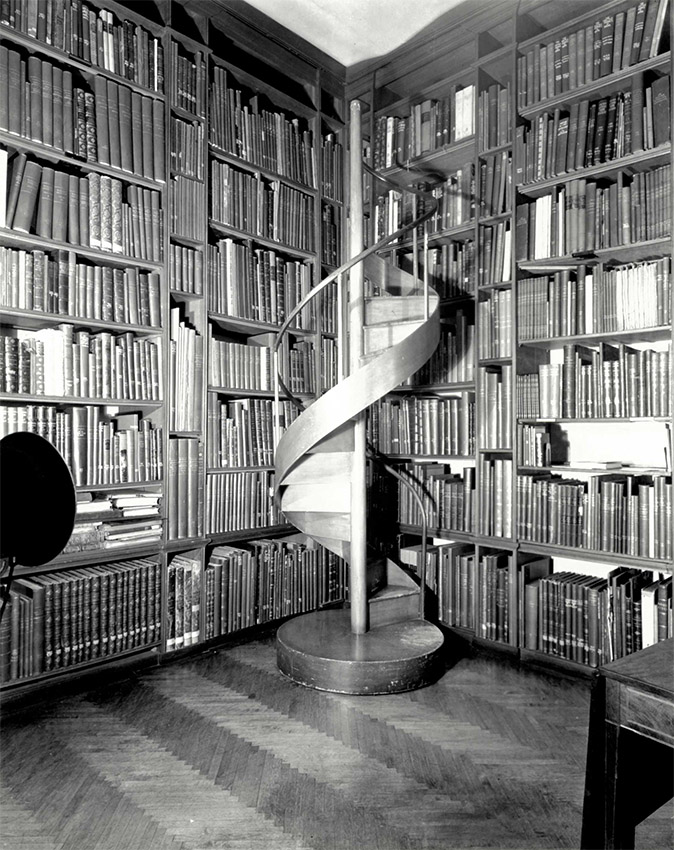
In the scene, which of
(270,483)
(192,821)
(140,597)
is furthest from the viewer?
(270,483)

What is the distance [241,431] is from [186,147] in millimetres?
1537

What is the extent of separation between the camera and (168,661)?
10.2 ft

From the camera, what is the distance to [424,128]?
3.76 m

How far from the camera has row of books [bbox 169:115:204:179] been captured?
10.4 ft

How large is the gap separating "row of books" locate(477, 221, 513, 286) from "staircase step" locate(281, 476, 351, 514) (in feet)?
4.50

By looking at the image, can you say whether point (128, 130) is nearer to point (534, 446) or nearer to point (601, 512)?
point (534, 446)

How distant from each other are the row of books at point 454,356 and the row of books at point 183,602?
5.57 feet

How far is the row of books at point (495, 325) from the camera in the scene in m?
3.30

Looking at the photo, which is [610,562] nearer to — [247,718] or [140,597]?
[247,718]

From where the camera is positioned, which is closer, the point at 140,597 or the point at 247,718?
the point at 247,718

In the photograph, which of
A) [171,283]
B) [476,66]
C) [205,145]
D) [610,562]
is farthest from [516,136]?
[610,562]

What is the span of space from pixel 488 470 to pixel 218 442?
1.48 meters

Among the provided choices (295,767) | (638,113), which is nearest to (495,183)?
(638,113)

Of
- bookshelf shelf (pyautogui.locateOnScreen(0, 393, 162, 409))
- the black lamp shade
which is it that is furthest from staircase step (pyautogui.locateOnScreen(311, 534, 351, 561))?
the black lamp shade
